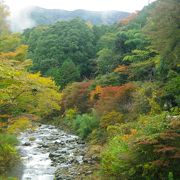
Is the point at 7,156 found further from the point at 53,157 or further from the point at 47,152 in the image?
the point at 47,152

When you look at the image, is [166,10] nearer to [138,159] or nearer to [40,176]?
[138,159]

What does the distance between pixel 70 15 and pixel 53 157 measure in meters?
165

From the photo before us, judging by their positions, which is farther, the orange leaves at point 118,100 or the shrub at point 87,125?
the shrub at point 87,125

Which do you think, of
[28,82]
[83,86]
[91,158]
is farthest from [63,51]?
[28,82]

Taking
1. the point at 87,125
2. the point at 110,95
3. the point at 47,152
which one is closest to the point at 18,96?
the point at 47,152

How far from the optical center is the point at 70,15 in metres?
182

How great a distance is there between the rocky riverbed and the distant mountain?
13554 cm

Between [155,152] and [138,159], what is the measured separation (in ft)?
2.33

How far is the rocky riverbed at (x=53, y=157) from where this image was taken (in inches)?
727

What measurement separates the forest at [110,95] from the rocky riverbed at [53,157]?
2.80 feet

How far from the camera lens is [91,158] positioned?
69.0ft

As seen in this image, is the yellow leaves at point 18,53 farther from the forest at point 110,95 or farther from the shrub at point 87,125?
the shrub at point 87,125

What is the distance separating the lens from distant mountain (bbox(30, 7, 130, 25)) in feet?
540

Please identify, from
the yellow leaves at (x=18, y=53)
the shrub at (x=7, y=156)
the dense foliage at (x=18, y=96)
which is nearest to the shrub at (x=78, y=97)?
the yellow leaves at (x=18, y=53)
